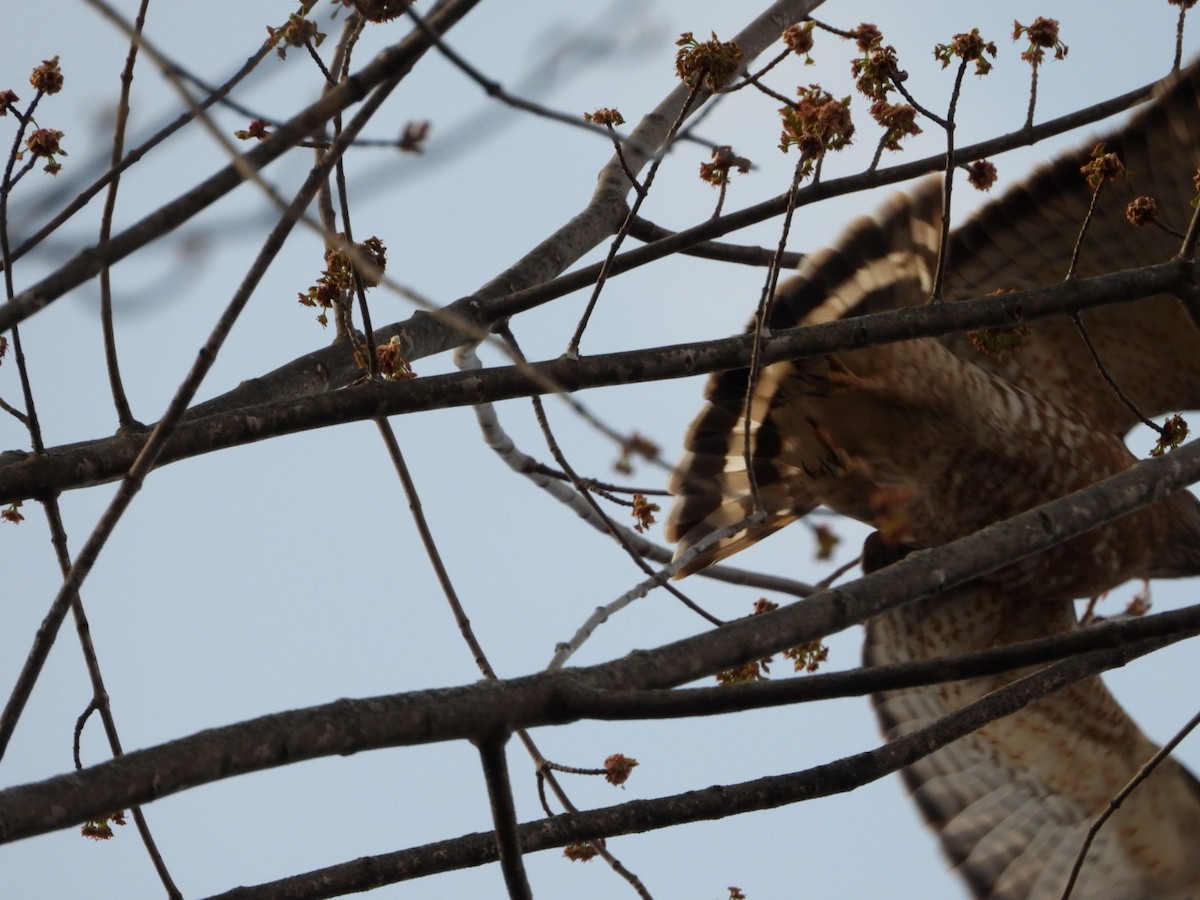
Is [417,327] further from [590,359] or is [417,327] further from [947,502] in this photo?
[947,502]

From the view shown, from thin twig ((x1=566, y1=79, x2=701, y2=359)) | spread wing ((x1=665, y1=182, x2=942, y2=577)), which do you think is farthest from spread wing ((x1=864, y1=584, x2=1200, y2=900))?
thin twig ((x1=566, y1=79, x2=701, y2=359))

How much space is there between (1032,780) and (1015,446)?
1.89 meters

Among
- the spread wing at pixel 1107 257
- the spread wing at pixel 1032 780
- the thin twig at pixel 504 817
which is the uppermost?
the spread wing at pixel 1107 257

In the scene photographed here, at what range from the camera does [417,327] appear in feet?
11.4

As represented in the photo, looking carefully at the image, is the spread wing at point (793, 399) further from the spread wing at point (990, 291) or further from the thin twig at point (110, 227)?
the thin twig at point (110, 227)

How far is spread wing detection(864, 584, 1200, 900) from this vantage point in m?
5.63

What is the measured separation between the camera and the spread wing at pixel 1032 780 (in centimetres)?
563

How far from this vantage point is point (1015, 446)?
4965 millimetres

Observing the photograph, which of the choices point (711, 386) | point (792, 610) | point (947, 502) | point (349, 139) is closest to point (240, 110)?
point (349, 139)

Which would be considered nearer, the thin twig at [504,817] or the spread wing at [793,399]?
the thin twig at [504,817]

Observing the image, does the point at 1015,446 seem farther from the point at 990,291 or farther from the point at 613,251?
the point at 613,251

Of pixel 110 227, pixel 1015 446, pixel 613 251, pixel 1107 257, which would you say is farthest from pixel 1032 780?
pixel 110 227

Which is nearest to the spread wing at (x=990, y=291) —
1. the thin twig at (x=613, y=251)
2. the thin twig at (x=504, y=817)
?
the thin twig at (x=613, y=251)

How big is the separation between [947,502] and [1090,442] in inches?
22.4
